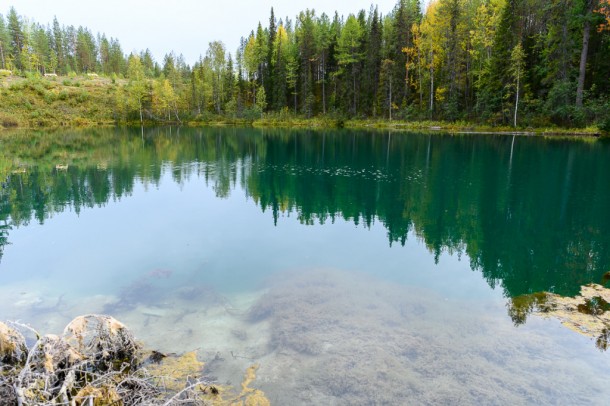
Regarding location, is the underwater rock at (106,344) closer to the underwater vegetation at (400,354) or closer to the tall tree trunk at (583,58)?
the underwater vegetation at (400,354)

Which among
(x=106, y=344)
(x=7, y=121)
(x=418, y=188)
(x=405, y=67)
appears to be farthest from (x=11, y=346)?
(x=7, y=121)

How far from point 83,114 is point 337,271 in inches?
3419

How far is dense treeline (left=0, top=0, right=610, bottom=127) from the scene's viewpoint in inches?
1944

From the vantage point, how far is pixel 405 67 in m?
69.2

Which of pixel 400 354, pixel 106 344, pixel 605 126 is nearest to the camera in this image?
pixel 106 344

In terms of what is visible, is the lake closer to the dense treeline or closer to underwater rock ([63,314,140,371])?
underwater rock ([63,314,140,371])

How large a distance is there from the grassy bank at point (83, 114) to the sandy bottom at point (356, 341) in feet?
176

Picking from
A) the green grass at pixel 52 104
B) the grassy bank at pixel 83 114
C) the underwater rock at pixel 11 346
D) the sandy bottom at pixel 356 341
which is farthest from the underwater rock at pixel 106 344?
the green grass at pixel 52 104

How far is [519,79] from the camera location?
51.8 meters

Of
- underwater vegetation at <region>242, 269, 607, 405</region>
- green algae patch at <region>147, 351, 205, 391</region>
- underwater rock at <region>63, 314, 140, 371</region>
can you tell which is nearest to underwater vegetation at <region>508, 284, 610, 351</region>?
underwater vegetation at <region>242, 269, 607, 405</region>

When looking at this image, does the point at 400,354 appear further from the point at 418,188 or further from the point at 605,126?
the point at 605,126

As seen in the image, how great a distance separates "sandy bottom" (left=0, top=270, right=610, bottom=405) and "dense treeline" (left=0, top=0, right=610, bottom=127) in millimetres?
48153

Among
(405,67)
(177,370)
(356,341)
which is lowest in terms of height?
(356,341)

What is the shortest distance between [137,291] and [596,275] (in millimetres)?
13226
